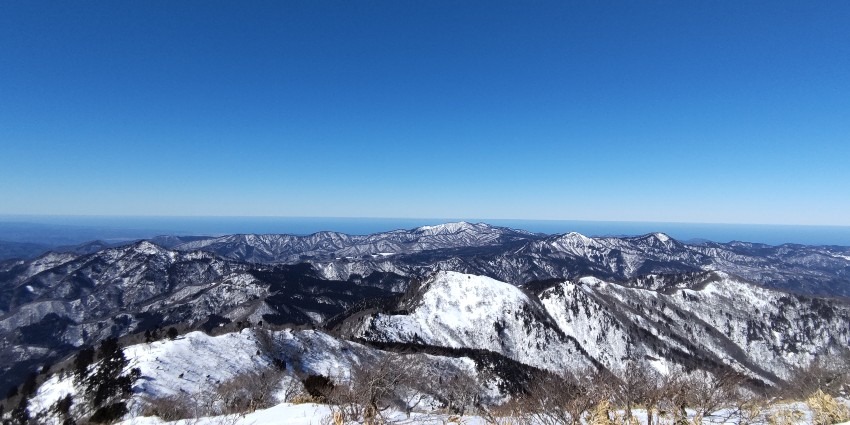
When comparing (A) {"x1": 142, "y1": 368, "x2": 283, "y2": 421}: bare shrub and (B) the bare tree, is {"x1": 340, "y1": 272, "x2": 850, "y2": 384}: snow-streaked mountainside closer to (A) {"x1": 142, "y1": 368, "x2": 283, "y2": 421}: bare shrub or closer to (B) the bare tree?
(A) {"x1": 142, "y1": 368, "x2": 283, "y2": 421}: bare shrub

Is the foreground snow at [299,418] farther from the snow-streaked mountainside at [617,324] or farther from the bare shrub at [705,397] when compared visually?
the snow-streaked mountainside at [617,324]

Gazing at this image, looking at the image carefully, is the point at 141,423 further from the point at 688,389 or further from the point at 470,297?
Answer: the point at 470,297

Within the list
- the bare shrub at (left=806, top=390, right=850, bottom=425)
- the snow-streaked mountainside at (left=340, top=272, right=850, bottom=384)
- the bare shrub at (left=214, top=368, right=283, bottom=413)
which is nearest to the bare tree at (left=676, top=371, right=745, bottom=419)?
the bare shrub at (left=806, top=390, right=850, bottom=425)

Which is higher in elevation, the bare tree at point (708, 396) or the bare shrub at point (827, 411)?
the bare shrub at point (827, 411)

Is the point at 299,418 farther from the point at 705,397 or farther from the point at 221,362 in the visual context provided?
the point at 221,362

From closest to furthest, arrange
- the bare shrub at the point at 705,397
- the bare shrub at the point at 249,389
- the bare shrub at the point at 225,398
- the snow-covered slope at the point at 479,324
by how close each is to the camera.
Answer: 1. the bare shrub at the point at 705,397
2. the bare shrub at the point at 225,398
3. the bare shrub at the point at 249,389
4. the snow-covered slope at the point at 479,324

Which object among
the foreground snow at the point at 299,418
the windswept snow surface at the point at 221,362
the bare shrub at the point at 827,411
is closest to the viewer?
the bare shrub at the point at 827,411

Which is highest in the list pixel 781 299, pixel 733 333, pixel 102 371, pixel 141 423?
pixel 141 423

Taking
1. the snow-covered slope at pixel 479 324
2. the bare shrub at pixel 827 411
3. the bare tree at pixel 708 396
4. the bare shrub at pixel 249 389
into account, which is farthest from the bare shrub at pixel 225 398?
the snow-covered slope at pixel 479 324

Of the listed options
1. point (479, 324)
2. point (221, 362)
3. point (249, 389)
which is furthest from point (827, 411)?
point (479, 324)

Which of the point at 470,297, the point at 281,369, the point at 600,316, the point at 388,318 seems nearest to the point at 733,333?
the point at 600,316

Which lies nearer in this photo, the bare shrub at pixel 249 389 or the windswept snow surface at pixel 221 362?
the bare shrub at pixel 249 389
